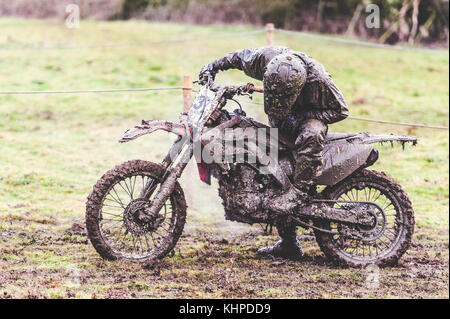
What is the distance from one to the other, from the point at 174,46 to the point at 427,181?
32.9 ft

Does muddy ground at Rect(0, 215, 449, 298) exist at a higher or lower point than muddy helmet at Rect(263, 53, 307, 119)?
lower

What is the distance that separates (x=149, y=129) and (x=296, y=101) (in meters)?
1.24

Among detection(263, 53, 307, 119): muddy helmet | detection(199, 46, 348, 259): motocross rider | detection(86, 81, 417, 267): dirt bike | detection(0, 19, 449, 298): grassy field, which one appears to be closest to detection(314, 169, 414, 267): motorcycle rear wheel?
detection(86, 81, 417, 267): dirt bike

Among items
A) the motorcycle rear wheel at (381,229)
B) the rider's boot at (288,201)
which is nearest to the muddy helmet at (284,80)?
the rider's boot at (288,201)

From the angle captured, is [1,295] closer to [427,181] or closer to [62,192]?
[62,192]

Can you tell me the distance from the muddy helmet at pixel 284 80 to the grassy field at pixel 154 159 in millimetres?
1449

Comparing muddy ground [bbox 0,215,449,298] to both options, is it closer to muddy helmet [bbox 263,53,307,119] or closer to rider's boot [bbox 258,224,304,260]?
rider's boot [bbox 258,224,304,260]

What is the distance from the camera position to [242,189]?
17.0 ft

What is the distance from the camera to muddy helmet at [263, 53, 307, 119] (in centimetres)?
475

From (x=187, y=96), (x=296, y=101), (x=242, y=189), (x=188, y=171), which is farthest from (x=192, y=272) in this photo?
(x=187, y=96)

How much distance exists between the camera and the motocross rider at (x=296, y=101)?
4.79 metres

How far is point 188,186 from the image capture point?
7328 millimetres

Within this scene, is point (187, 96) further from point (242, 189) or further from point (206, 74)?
point (242, 189)
